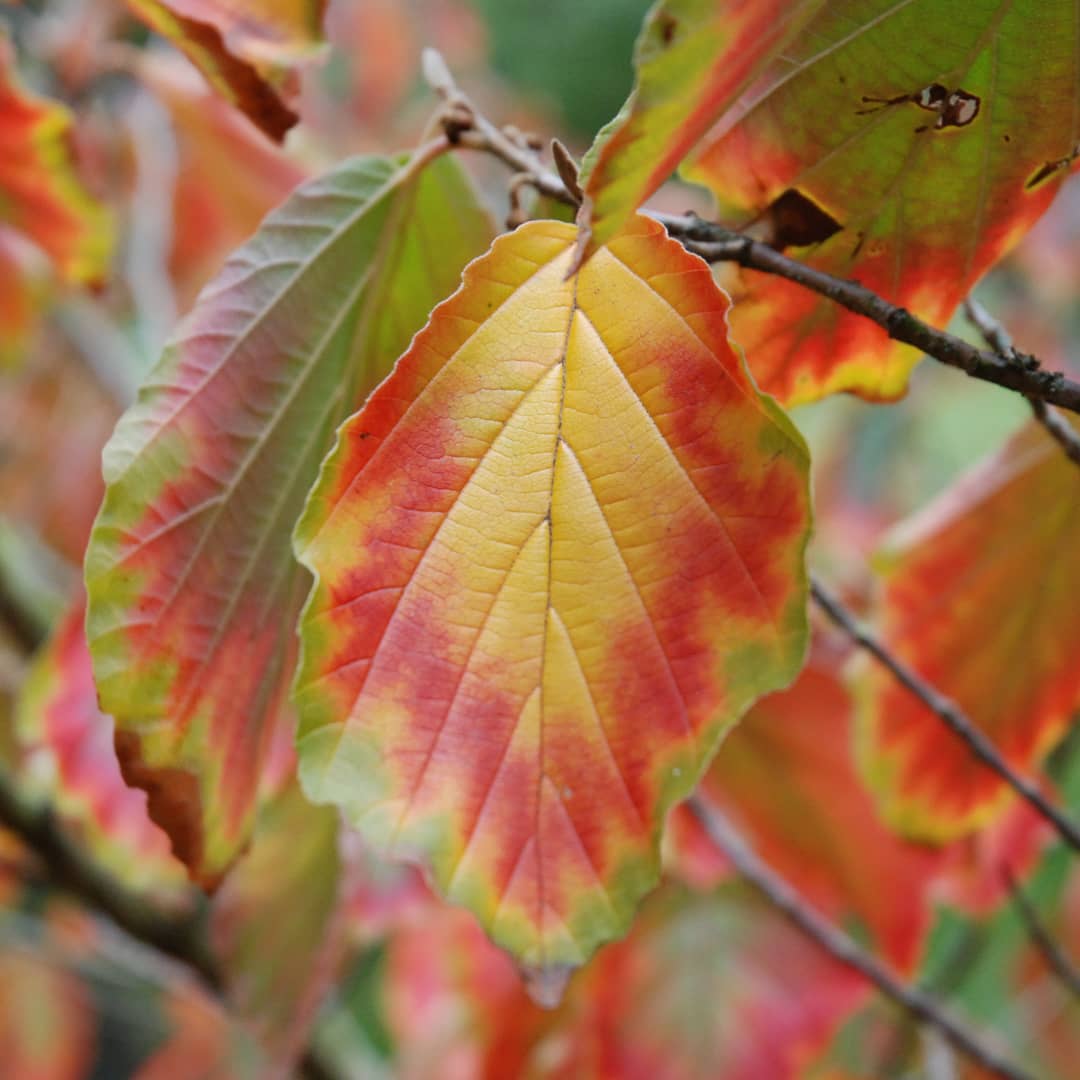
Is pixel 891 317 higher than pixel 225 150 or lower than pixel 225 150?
lower

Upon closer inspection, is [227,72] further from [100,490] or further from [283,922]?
[100,490]

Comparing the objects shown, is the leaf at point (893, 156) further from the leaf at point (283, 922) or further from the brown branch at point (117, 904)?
the brown branch at point (117, 904)

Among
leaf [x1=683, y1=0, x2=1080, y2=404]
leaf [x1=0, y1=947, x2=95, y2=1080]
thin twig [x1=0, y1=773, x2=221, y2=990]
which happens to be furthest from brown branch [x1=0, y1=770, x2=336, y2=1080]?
leaf [x1=0, y1=947, x2=95, y2=1080]

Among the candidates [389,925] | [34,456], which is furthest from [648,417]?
[34,456]

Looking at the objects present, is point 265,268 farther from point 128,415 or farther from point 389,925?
point 389,925

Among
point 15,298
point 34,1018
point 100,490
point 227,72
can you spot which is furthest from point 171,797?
point 34,1018

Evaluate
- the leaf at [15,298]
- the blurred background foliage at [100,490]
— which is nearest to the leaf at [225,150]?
the blurred background foliage at [100,490]
